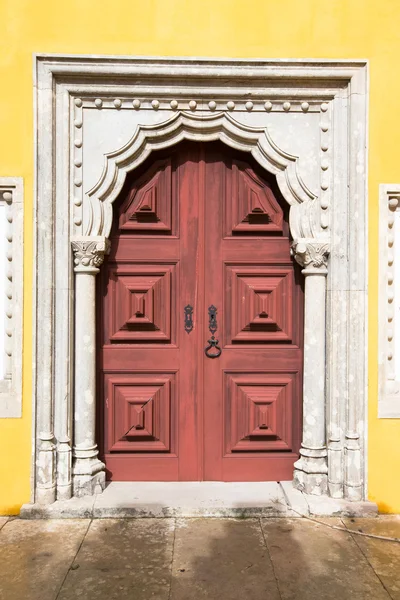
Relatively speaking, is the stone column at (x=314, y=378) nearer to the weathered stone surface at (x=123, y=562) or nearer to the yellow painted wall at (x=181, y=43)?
the yellow painted wall at (x=181, y=43)

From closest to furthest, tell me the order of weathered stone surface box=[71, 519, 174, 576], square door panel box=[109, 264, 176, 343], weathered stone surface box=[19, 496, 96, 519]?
weathered stone surface box=[71, 519, 174, 576]
weathered stone surface box=[19, 496, 96, 519]
square door panel box=[109, 264, 176, 343]

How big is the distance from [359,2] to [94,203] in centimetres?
231

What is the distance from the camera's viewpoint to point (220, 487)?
3883 millimetres

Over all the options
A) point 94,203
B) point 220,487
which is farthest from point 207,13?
point 220,487

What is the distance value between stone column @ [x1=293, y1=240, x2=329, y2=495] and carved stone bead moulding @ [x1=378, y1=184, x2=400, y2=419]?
0.40 meters

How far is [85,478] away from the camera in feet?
12.1

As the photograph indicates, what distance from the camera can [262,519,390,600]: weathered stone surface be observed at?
2.76 meters

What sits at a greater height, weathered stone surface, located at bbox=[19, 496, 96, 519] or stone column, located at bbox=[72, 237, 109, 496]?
stone column, located at bbox=[72, 237, 109, 496]

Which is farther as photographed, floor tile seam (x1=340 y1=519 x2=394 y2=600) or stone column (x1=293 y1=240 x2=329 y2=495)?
stone column (x1=293 y1=240 x2=329 y2=495)

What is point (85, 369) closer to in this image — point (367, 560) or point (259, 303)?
point (259, 303)

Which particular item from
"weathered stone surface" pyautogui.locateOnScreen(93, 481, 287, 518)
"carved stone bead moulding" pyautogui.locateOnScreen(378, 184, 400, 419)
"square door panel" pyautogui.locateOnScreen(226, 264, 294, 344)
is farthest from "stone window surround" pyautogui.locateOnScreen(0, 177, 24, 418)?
"carved stone bead moulding" pyautogui.locateOnScreen(378, 184, 400, 419)

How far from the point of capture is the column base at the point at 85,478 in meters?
3.70

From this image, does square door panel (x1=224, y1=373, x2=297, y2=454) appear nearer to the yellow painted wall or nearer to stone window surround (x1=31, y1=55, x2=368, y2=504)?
stone window surround (x1=31, y1=55, x2=368, y2=504)

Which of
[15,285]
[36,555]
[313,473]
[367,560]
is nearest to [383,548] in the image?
[367,560]
